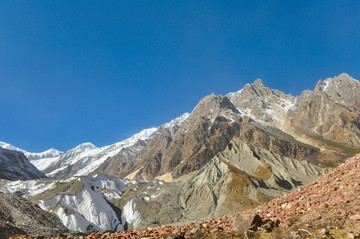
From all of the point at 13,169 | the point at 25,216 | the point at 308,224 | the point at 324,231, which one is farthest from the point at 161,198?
the point at 13,169

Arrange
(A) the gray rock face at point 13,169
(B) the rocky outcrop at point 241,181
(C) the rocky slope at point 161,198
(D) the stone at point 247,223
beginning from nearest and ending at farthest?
(D) the stone at point 247,223 → (C) the rocky slope at point 161,198 → (B) the rocky outcrop at point 241,181 → (A) the gray rock face at point 13,169

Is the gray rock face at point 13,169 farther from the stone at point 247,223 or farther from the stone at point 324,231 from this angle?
the stone at point 324,231

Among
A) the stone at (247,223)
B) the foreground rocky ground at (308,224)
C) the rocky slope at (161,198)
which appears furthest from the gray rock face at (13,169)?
the stone at (247,223)

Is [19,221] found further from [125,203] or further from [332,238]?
[332,238]

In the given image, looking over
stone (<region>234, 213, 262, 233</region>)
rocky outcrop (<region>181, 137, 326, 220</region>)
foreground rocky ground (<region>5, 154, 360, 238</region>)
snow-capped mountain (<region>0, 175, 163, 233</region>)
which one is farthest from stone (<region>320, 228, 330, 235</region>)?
snow-capped mountain (<region>0, 175, 163, 233</region>)

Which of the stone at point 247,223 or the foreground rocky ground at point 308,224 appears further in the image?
the stone at point 247,223

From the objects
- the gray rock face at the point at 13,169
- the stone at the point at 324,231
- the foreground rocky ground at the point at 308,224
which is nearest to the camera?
the stone at the point at 324,231

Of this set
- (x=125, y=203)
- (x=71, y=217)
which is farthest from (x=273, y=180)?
(x=71, y=217)

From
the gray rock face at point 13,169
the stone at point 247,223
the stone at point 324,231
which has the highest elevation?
the gray rock face at point 13,169

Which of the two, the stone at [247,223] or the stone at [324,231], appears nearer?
the stone at [324,231]

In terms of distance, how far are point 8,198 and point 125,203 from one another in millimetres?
39196

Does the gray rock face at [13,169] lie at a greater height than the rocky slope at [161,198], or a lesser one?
greater

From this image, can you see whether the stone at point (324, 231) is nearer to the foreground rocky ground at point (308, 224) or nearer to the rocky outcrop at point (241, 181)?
the foreground rocky ground at point (308, 224)

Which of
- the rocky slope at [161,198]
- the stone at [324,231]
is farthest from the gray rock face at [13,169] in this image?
the stone at [324,231]
